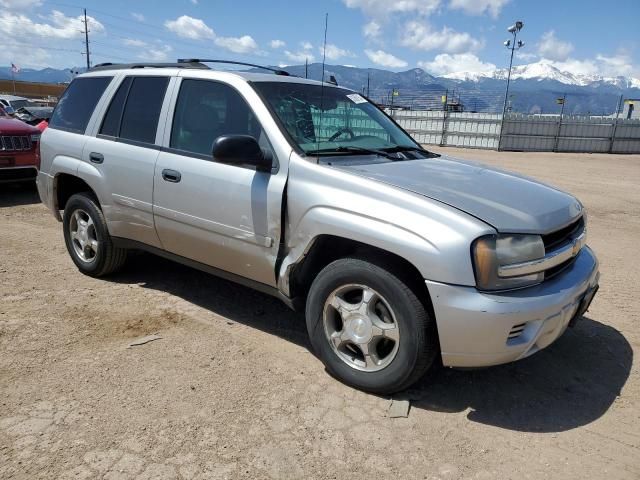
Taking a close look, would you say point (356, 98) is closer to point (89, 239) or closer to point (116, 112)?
point (116, 112)

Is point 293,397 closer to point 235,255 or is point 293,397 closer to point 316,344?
point 316,344

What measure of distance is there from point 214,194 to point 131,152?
1.04 metres

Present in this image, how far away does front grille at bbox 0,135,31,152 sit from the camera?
27.3ft

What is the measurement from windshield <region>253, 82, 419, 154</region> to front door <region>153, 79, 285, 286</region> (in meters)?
0.24

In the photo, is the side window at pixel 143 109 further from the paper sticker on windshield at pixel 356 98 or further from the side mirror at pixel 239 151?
the paper sticker on windshield at pixel 356 98

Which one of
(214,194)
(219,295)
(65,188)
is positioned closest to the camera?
(214,194)

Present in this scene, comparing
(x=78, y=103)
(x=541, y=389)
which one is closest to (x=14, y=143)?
(x=78, y=103)

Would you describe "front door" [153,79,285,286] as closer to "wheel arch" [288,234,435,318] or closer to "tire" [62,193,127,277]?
"wheel arch" [288,234,435,318]

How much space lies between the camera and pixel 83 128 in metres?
4.61

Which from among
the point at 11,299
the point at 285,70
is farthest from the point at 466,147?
the point at 11,299

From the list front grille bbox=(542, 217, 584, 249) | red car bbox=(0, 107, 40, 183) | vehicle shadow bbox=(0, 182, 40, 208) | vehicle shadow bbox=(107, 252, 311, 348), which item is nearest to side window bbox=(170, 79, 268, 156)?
vehicle shadow bbox=(107, 252, 311, 348)

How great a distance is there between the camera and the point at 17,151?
333 inches

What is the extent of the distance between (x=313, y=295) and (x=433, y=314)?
2.48 feet

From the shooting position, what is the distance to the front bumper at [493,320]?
8.41 ft
